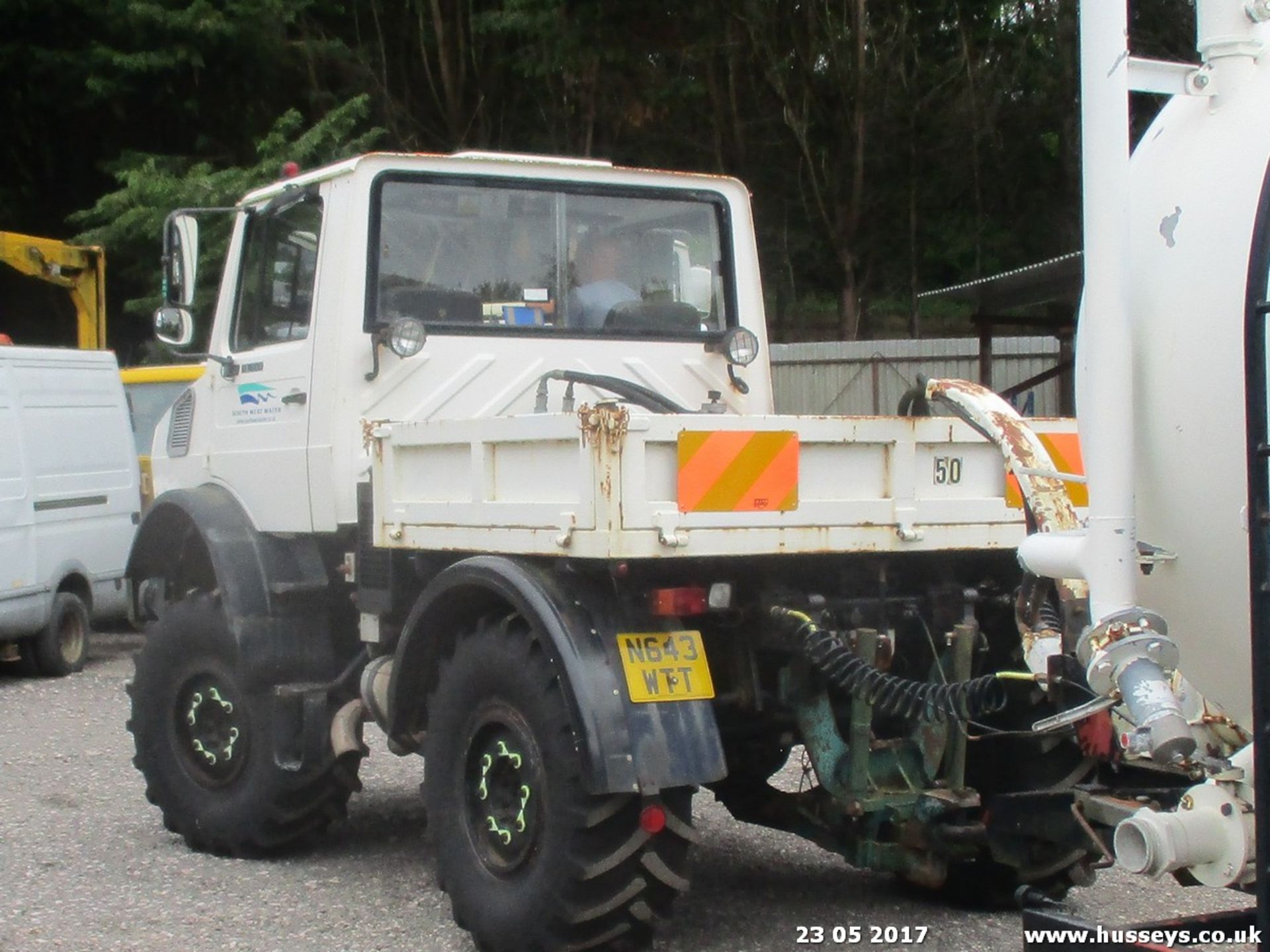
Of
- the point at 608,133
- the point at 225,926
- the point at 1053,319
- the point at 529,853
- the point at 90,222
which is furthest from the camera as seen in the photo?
the point at 608,133

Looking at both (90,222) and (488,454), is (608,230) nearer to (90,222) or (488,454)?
(488,454)

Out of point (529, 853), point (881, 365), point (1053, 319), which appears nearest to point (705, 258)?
point (529, 853)

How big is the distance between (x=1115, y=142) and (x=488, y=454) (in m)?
2.35

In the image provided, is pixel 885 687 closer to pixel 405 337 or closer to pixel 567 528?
pixel 567 528

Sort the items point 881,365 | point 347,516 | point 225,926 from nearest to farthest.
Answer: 1. point 225,926
2. point 347,516
3. point 881,365

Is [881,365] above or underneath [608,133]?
underneath

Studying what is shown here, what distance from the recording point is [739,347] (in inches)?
260

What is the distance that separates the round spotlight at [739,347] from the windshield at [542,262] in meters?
0.14

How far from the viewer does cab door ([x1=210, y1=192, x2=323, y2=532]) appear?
6.39 meters

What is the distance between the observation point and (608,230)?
6562mm

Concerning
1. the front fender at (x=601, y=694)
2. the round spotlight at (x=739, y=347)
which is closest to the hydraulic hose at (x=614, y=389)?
the round spotlight at (x=739, y=347)

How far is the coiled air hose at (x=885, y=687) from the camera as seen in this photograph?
465 centimetres

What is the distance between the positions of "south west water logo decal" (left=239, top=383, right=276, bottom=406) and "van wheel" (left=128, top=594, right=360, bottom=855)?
824 mm

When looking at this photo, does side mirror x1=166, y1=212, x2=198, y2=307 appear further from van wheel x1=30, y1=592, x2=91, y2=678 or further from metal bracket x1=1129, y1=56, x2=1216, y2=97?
van wheel x1=30, y1=592, x2=91, y2=678
